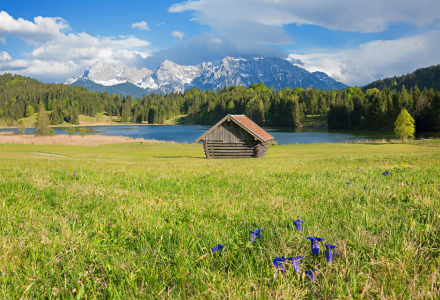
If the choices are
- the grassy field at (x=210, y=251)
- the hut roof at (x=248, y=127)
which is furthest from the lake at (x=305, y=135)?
the grassy field at (x=210, y=251)

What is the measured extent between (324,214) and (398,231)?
0.94 m

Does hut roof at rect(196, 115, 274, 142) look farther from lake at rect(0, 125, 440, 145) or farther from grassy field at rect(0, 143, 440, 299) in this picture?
lake at rect(0, 125, 440, 145)

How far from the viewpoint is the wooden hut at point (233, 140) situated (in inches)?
1304

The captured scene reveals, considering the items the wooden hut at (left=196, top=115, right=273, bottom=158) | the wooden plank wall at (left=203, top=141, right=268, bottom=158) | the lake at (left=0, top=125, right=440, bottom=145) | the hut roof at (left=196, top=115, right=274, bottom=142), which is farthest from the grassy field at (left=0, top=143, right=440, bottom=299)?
the lake at (left=0, top=125, right=440, bottom=145)

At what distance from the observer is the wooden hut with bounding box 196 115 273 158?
109ft

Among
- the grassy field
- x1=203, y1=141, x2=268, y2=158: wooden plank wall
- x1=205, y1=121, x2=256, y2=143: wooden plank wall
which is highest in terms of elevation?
x1=205, y1=121, x2=256, y2=143: wooden plank wall

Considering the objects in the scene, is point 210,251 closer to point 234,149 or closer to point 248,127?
point 248,127

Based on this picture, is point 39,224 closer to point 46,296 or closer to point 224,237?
point 46,296

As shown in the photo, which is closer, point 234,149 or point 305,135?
point 234,149

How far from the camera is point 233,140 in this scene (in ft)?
111

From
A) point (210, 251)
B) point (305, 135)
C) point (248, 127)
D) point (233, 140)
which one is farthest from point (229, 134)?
point (305, 135)

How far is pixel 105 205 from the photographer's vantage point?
13.4 ft

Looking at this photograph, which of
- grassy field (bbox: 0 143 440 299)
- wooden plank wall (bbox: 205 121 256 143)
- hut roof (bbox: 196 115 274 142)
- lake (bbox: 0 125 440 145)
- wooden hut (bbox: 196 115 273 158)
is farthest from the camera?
lake (bbox: 0 125 440 145)

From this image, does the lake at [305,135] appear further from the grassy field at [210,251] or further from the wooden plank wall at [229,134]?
the grassy field at [210,251]
